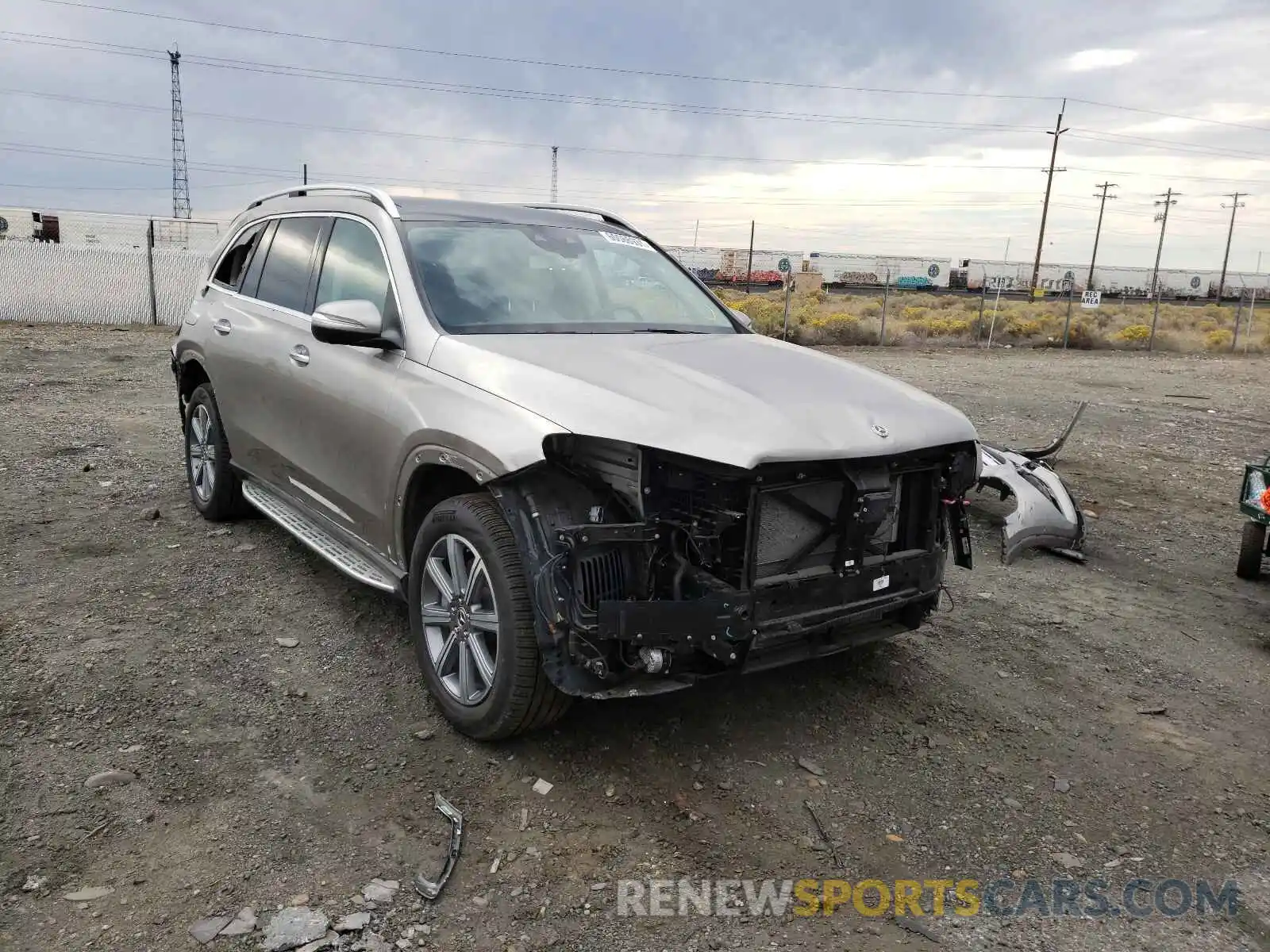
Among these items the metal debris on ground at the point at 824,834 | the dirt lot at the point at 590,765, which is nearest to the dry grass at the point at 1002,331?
the dirt lot at the point at 590,765

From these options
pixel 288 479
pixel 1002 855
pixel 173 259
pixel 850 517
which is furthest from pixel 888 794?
pixel 173 259

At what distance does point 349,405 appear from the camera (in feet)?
13.3

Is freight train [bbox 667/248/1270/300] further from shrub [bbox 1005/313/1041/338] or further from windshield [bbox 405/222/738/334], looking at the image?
windshield [bbox 405/222/738/334]

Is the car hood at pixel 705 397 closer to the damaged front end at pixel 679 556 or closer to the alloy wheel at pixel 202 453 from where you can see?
the damaged front end at pixel 679 556

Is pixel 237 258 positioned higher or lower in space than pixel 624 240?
lower

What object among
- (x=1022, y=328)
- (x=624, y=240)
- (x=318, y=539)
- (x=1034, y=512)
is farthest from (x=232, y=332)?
(x=1022, y=328)

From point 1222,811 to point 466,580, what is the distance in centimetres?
271

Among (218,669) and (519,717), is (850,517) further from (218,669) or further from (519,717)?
(218,669)

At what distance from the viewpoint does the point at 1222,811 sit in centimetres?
328

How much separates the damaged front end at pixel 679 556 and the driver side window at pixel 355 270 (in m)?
1.33

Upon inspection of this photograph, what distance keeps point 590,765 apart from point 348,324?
188 centimetres

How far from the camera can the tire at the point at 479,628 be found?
318cm

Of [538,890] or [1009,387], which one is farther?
[1009,387]

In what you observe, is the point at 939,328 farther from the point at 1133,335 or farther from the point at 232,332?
the point at 232,332
